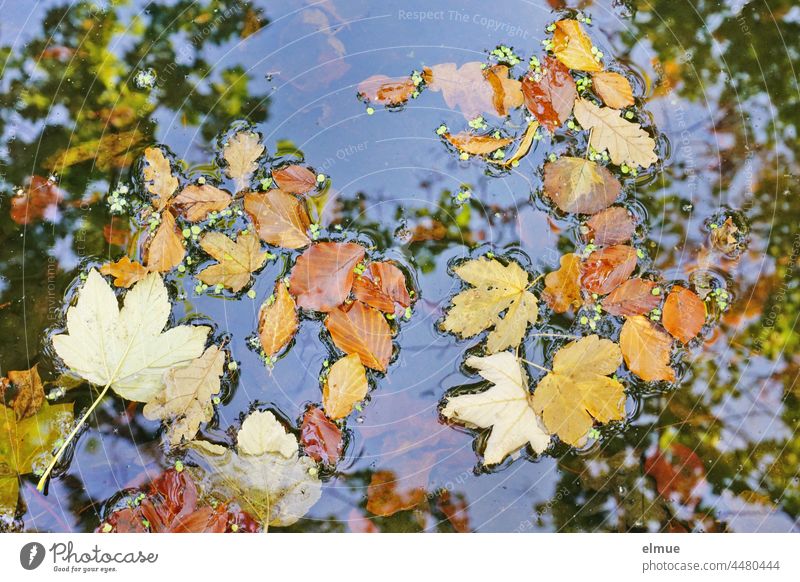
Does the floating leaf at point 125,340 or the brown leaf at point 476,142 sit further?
the brown leaf at point 476,142

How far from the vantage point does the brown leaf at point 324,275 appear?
1.82 metres

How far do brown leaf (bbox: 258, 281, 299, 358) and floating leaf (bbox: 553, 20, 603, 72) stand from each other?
4.24ft

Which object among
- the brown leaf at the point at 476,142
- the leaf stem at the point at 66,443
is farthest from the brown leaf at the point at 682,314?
the leaf stem at the point at 66,443

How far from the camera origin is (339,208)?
1.89 m

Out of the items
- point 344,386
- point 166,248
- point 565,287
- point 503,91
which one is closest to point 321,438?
point 344,386

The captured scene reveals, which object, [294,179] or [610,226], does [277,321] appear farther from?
[610,226]

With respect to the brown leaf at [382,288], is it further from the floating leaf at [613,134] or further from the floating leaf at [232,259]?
→ the floating leaf at [613,134]

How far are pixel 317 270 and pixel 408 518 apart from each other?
93cm

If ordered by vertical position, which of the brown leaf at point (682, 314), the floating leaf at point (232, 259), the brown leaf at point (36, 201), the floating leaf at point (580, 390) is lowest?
the floating leaf at point (580, 390)

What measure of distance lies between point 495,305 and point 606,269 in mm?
412

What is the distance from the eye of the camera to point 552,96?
188 centimetres

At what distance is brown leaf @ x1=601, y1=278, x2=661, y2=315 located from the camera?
1.86 m

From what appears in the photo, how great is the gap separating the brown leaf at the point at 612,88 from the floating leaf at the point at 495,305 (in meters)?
0.70

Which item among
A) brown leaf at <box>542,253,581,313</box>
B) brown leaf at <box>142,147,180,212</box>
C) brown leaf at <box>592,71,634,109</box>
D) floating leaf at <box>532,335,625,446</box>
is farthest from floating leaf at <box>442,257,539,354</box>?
brown leaf at <box>142,147,180,212</box>
